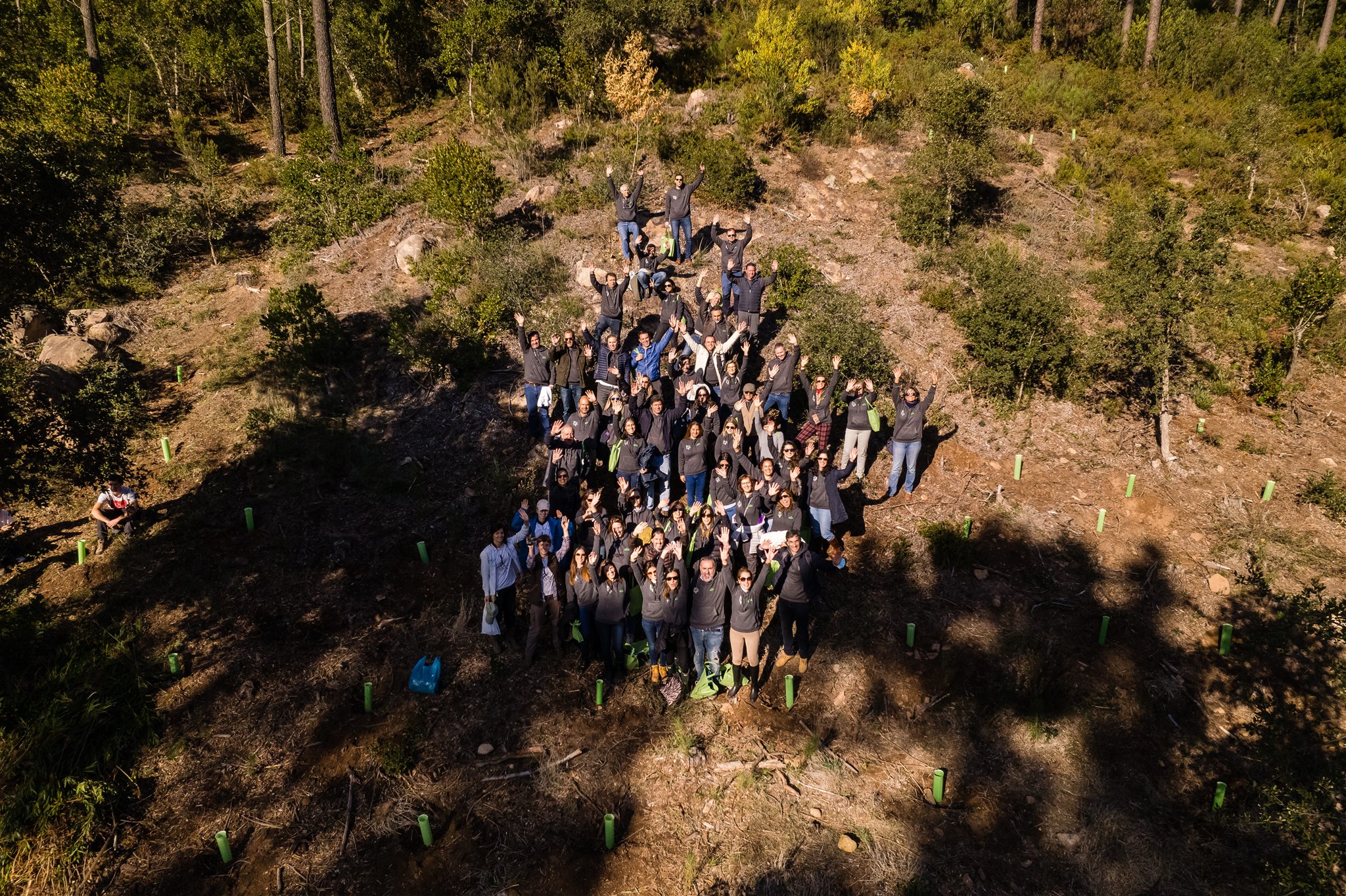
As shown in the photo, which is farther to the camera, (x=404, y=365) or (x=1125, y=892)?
(x=404, y=365)

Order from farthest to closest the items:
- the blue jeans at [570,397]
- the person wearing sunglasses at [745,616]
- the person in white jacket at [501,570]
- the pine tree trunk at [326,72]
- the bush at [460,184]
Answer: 1. the pine tree trunk at [326,72]
2. the bush at [460,184]
3. the blue jeans at [570,397]
4. the person in white jacket at [501,570]
5. the person wearing sunglasses at [745,616]

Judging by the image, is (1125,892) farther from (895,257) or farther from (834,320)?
(895,257)

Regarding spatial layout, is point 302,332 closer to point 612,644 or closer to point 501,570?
point 501,570

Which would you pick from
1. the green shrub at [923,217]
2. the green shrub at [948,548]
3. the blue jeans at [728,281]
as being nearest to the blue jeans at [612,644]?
the green shrub at [948,548]

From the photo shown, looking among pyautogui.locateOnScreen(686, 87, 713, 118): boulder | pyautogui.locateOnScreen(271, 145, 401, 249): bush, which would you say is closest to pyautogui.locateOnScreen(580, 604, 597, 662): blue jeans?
pyautogui.locateOnScreen(271, 145, 401, 249): bush

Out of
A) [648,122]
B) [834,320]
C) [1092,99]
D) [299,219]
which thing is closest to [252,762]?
[834,320]

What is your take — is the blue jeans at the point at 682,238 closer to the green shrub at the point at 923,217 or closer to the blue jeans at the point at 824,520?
the green shrub at the point at 923,217

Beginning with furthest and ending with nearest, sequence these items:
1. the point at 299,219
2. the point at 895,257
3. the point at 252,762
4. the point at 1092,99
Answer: the point at 1092,99, the point at 299,219, the point at 895,257, the point at 252,762
